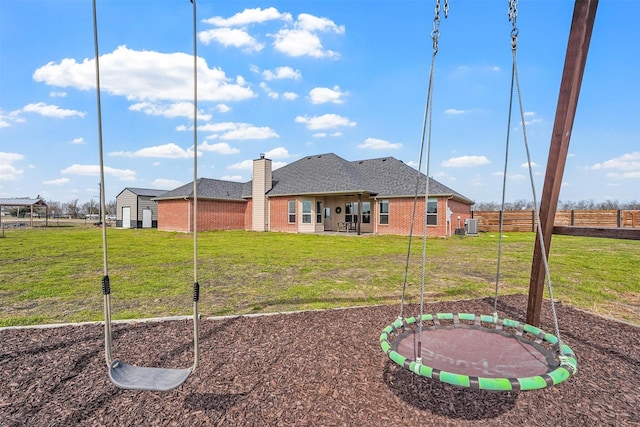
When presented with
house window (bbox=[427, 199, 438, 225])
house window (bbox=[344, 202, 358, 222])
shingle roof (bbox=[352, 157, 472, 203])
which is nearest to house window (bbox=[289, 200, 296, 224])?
house window (bbox=[344, 202, 358, 222])

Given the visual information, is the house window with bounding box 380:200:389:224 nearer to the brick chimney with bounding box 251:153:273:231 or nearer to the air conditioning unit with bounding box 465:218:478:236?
the air conditioning unit with bounding box 465:218:478:236

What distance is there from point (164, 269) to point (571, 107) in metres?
9.00

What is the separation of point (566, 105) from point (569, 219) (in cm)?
2568

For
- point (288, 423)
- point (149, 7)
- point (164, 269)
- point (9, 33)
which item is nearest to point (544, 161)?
point (288, 423)

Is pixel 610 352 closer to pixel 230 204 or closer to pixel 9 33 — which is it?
pixel 9 33

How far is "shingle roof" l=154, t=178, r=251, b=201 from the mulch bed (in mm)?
18735

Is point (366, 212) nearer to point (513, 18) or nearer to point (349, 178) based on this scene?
point (349, 178)

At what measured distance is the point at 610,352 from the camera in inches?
130

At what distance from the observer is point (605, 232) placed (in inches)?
130

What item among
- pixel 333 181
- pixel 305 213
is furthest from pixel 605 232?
pixel 305 213

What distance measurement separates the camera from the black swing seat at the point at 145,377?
2066 millimetres

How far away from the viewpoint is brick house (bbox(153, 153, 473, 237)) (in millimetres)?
19688

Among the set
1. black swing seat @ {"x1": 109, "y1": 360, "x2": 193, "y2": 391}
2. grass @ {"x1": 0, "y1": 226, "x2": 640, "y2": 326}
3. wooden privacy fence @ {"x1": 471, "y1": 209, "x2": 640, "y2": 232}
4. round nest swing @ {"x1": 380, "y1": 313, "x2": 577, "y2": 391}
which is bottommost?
grass @ {"x1": 0, "y1": 226, "x2": 640, "y2": 326}

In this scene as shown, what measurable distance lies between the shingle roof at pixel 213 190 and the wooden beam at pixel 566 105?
2042 centimetres
